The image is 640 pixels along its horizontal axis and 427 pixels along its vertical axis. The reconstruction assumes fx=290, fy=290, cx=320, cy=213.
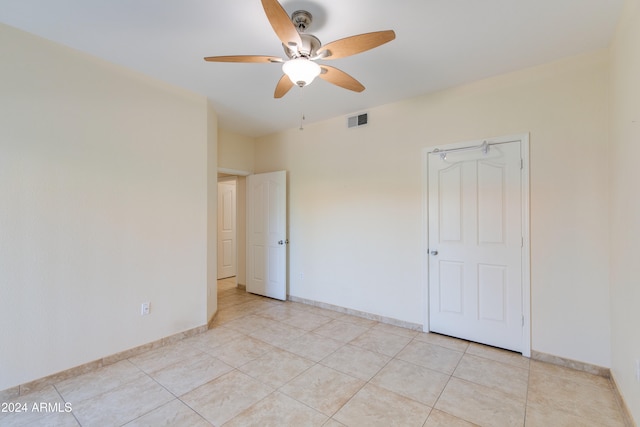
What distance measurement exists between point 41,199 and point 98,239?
491mm

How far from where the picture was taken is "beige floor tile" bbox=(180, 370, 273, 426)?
1.93 m

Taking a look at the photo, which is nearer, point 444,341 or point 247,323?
point 444,341

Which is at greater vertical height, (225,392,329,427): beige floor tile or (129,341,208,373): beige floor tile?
(129,341,208,373): beige floor tile

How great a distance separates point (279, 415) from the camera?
1908 mm

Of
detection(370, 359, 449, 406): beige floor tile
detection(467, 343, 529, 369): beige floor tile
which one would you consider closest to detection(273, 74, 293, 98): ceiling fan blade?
detection(370, 359, 449, 406): beige floor tile

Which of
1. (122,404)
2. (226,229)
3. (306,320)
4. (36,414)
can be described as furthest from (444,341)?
(226,229)

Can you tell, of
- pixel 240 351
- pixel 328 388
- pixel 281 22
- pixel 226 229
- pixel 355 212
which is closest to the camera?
pixel 281 22

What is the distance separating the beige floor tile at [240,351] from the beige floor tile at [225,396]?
25 centimetres

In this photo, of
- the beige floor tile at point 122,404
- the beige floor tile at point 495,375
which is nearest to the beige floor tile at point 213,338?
the beige floor tile at point 122,404

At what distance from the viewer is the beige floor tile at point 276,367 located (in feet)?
7.66

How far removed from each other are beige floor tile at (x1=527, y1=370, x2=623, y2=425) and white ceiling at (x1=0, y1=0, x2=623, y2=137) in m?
2.65

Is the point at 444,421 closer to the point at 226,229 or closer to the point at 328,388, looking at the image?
the point at 328,388

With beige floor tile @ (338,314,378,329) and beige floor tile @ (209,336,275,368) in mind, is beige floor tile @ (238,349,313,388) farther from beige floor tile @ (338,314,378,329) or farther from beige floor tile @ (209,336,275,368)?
beige floor tile @ (338,314,378,329)

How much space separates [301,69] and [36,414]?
2817 mm
